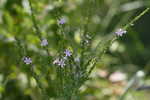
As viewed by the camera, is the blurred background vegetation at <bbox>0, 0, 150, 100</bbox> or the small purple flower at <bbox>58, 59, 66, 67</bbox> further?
the blurred background vegetation at <bbox>0, 0, 150, 100</bbox>

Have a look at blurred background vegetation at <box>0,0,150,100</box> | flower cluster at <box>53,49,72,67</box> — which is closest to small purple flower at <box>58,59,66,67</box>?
flower cluster at <box>53,49,72,67</box>

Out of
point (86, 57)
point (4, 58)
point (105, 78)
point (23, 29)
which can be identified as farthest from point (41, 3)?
point (86, 57)

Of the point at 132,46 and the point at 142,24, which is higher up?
the point at 142,24

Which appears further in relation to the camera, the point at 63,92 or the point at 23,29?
the point at 23,29

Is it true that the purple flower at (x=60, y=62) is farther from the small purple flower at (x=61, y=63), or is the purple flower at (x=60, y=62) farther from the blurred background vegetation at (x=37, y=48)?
the blurred background vegetation at (x=37, y=48)

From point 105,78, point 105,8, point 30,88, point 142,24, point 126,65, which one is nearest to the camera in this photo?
point 30,88

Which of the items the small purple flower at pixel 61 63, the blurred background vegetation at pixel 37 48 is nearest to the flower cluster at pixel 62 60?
the small purple flower at pixel 61 63

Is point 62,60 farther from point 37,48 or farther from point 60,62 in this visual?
point 37,48

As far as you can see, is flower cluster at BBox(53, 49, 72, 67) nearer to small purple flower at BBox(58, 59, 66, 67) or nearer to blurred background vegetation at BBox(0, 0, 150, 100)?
small purple flower at BBox(58, 59, 66, 67)

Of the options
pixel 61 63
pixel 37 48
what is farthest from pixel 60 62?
pixel 37 48

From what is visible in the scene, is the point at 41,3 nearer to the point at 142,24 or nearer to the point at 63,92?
the point at 63,92

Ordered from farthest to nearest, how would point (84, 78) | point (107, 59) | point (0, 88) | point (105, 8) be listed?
1. point (105, 8)
2. point (107, 59)
3. point (0, 88)
4. point (84, 78)
